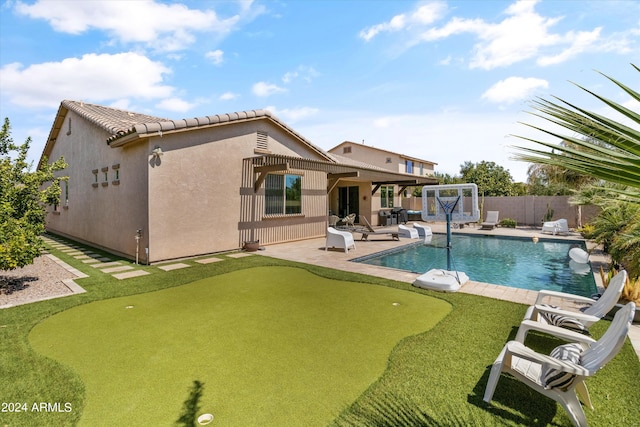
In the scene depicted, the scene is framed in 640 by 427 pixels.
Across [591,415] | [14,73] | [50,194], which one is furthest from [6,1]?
[591,415]

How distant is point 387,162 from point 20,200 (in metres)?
32.3

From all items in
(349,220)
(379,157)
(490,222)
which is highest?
(379,157)

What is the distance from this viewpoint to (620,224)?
398 inches

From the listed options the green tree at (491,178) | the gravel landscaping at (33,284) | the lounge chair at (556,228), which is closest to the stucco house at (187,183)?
the gravel landscaping at (33,284)

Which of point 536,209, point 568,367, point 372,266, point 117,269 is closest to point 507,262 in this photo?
point 372,266

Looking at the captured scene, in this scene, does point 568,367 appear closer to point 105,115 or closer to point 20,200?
point 20,200

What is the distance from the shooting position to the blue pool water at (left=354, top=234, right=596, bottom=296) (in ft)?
30.1

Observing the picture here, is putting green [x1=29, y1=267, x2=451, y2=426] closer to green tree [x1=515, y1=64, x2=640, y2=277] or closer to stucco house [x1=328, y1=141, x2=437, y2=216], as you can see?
green tree [x1=515, y1=64, x2=640, y2=277]

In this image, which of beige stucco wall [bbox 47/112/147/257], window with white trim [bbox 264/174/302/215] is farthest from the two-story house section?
beige stucco wall [bbox 47/112/147/257]

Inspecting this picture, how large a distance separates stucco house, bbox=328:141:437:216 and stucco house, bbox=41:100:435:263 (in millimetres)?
10634

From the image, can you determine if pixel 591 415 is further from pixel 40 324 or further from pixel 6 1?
pixel 6 1

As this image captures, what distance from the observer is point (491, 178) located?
48.0 m

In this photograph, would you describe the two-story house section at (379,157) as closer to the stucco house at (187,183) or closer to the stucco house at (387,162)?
the stucco house at (387,162)

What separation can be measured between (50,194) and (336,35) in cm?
1062
